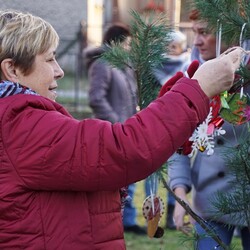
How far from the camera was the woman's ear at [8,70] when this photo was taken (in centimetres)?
206

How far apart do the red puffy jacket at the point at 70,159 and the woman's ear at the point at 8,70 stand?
0.27 ft

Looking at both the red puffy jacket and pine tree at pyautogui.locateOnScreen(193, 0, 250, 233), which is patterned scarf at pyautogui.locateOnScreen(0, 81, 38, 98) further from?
pine tree at pyautogui.locateOnScreen(193, 0, 250, 233)

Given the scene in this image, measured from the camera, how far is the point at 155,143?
1.89 m

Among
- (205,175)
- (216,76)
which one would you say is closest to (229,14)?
(216,76)

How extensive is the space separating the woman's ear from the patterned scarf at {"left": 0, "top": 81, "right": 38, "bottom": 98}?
0.03 m

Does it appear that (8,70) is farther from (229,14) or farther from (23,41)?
(229,14)

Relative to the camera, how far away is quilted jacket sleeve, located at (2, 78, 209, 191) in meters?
1.89

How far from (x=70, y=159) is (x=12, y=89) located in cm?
27

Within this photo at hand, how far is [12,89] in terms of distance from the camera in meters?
2.03

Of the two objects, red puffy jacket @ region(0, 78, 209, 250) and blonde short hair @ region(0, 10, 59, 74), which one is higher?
blonde short hair @ region(0, 10, 59, 74)

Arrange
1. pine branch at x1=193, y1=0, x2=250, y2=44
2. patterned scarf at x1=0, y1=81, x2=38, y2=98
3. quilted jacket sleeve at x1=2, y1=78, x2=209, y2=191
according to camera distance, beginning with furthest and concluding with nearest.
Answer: pine branch at x1=193, y1=0, x2=250, y2=44, patterned scarf at x1=0, y1=81, x2=38, y2=98, quilted jacket sleeve at x1=2, y1=78, x2=209, y2=191

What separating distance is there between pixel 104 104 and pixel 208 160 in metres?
2.88

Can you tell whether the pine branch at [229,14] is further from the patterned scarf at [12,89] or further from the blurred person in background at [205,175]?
the patterned scarf at [12,89]

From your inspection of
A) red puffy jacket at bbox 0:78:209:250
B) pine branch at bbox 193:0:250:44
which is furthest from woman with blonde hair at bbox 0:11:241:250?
pine branch at bbox 193:0:250:44
